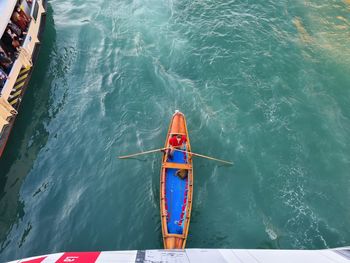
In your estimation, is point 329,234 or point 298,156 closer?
point 329,234

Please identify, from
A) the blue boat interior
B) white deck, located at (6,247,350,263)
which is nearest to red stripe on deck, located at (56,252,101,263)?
white deck, located at (6,247,350,263)

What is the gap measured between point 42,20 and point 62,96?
648 cm

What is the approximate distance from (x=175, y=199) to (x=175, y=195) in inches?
8.0

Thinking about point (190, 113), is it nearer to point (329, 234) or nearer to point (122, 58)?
point (122, 58)

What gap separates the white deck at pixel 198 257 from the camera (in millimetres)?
8953

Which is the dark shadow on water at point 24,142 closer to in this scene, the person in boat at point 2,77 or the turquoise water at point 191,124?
the turquoise water at point 191,124

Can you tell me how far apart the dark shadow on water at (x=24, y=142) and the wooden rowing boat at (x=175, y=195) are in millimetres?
6568

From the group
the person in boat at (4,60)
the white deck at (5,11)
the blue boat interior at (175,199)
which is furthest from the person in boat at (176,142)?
the white deck at (5,11)

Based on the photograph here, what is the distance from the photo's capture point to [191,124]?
669 inches

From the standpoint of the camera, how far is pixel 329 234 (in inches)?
524

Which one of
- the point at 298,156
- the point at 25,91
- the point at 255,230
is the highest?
the point at 25,91

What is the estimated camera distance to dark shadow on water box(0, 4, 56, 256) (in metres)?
14.4

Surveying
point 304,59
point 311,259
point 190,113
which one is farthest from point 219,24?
point 311,259

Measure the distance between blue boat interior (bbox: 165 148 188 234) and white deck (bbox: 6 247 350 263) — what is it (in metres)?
2.54
